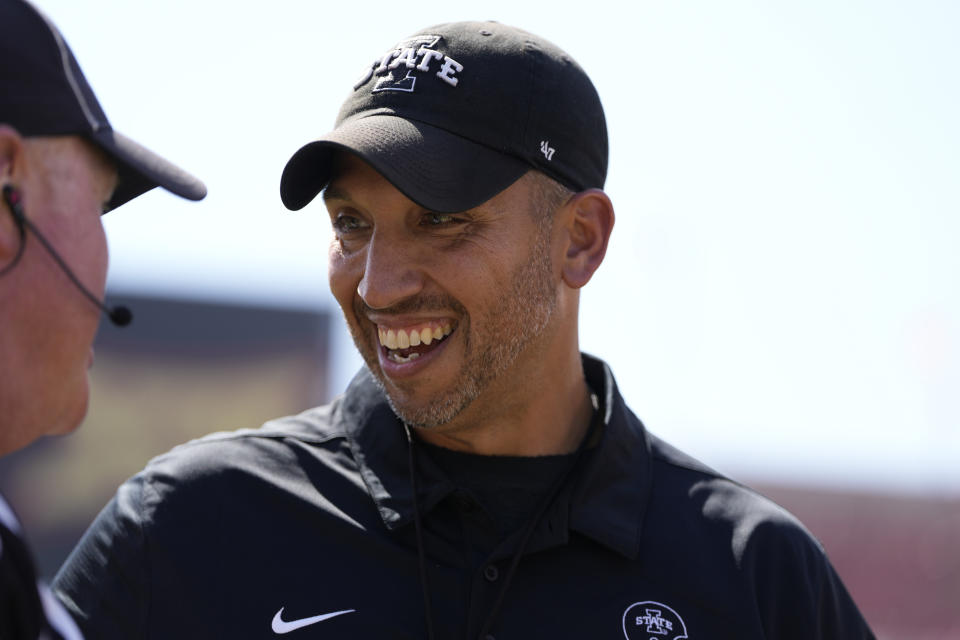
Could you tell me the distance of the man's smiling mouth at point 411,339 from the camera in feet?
9.16

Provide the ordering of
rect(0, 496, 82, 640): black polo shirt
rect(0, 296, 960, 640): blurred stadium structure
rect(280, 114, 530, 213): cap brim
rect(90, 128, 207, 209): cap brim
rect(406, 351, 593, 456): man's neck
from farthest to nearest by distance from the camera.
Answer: rect(0, 296, 960, 640): blurred stadium structure < rect(406, 351, 593, 456): man's neck < rect(280, 114, 530, 213): cap brim < rect(90, 128, 207, 209): cap brim < rect(0, 496, 82, 640): black polo shirt

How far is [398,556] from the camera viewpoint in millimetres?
2588

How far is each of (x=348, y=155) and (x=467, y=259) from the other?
1.23ft

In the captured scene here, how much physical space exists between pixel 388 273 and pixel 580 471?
0.68 metres

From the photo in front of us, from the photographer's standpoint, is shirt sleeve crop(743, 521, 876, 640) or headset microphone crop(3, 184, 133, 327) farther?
shirt sleeve crop(743, 521, 876, 640)

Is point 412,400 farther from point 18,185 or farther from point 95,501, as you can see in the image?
point 95,501

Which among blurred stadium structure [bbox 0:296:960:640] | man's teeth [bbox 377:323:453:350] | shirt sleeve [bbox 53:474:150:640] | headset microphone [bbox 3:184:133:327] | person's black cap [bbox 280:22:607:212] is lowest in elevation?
blurred stadium structure [bbox 0:296:960:640]

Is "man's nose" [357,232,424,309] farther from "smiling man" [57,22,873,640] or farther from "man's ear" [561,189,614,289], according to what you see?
"man's ear" [561,189,614,289]

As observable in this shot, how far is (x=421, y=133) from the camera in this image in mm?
2699

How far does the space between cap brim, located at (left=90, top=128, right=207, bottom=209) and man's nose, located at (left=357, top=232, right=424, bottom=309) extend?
699 millimetres

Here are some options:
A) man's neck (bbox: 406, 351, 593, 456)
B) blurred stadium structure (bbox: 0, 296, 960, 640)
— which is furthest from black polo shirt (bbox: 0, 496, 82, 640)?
blurred stadium structure (bbox: 0, 296, 960, 640)

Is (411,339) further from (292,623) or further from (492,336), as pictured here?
(292,623)

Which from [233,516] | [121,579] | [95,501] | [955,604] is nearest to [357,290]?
[233,516]

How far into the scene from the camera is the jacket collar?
265 cm
